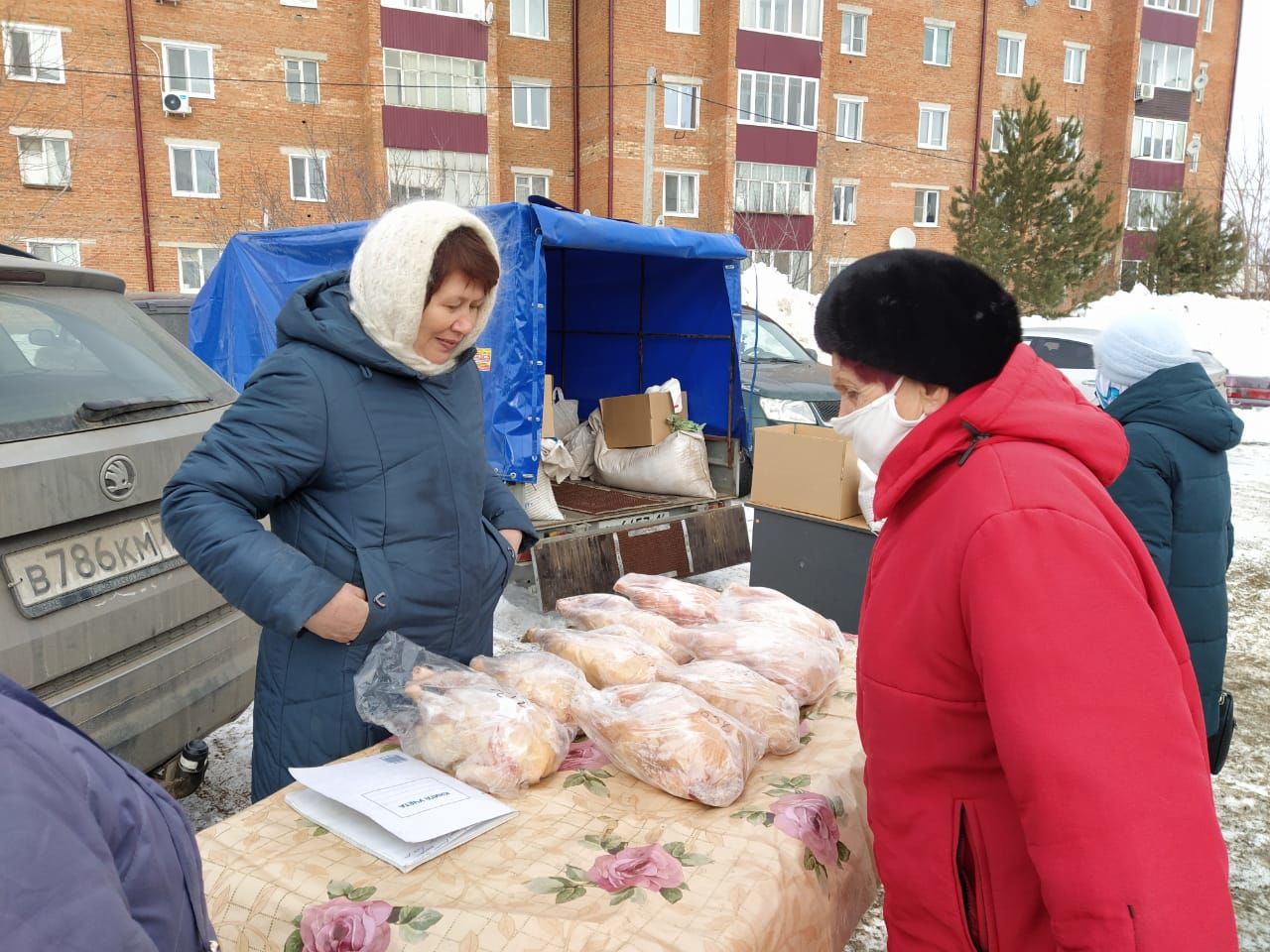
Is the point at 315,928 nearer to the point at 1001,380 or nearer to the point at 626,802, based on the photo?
the point at 626,802

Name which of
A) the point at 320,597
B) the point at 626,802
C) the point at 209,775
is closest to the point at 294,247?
the point at 209,775

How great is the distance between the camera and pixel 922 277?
3.95ft

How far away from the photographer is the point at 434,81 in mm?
24531

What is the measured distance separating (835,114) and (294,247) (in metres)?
27.3

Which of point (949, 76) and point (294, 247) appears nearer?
point (294, 247)

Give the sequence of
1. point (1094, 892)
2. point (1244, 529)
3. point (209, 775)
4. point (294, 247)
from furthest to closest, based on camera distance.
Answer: point (1244, 529) < point (294, 247) < point (209, 775) < point (1094, 892)

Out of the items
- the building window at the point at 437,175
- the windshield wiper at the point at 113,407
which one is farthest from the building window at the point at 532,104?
the windshield wiper at the point at 113,407

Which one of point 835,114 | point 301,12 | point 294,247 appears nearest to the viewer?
point 294,247

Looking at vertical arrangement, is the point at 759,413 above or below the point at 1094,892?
below

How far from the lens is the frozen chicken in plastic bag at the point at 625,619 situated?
219 centimetres

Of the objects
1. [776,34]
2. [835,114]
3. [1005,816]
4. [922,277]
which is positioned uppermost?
[776,34]

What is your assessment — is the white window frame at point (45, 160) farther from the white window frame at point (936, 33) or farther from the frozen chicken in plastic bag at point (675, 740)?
the white window frame at point (936, 33)

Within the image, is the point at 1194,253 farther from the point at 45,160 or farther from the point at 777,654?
the point at 45,160

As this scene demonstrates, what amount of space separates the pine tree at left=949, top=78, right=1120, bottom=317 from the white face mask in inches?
923
